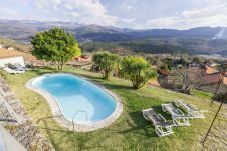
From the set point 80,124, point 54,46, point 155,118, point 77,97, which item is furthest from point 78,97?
point 155,118

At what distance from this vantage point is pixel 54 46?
22.1m

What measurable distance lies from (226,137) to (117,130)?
5.66 m

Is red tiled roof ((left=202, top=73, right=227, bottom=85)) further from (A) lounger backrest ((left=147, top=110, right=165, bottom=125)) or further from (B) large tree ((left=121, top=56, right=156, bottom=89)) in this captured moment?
(A) lounger backrest ((left=147, top=110, right=165, bottom=125))

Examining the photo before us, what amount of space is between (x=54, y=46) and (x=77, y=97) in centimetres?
856

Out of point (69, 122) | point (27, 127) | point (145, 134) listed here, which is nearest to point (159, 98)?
point (145, 134)

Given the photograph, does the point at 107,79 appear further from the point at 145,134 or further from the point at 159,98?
the point at 145,134

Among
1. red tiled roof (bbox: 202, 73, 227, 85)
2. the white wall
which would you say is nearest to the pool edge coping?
the white wall

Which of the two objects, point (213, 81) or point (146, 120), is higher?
point (146, 120)

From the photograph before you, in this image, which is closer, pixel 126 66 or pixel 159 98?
pixel 159 98

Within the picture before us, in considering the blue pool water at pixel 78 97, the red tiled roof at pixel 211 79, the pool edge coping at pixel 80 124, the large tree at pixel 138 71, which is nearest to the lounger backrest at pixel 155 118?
the pool edge coping at pixel 80 124

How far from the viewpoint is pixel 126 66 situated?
53.9ft

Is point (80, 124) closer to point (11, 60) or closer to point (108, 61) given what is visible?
point (108, 61)

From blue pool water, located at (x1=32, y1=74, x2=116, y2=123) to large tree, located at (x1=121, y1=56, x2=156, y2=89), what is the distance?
2866 mm

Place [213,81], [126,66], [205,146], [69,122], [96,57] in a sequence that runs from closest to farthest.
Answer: [205,146] → [69,122] → [126,66] → [96,57] → [213,81]
